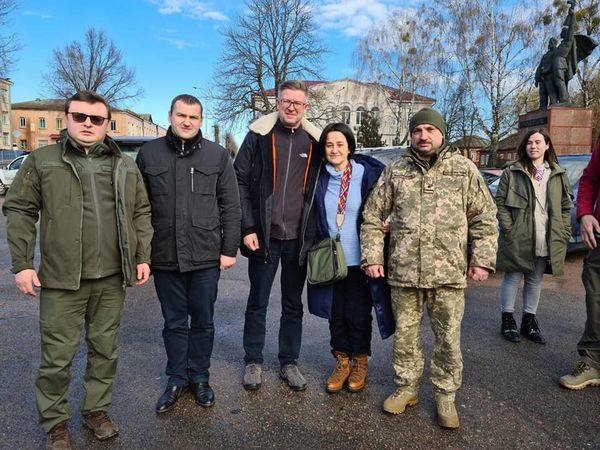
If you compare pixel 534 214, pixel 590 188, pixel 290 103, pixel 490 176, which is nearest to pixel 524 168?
pixel 534 214

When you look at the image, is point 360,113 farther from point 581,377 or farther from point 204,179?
point 204,179

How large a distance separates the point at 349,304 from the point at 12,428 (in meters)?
2.25

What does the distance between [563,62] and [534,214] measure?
41.3ft

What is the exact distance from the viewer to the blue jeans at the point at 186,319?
9.79ft

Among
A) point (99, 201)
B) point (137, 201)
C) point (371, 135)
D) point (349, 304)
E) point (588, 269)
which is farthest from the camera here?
point (371, 135)

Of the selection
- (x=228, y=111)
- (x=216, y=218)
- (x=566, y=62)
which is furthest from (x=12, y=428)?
(x=228, y=111)

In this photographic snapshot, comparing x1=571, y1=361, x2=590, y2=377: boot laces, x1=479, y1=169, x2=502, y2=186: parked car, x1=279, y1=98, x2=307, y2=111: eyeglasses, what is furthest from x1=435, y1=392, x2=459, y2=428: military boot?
x1=479, y1=169, x2=502, y2=186: parked car

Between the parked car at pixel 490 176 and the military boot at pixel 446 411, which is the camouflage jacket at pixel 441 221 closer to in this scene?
the military boot at pixel 446 411

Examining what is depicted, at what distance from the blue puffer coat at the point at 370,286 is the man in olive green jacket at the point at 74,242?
1.24 meters

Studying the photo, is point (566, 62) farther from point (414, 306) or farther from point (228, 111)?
point (228, 111)

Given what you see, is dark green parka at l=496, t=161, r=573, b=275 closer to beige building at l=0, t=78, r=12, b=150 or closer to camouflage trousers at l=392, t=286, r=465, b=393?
camouflage trousers at l=392, t=286, r=465, b=393

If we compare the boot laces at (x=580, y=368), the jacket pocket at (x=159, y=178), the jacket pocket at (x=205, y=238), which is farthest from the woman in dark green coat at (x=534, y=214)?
the jacket pocket at (x=159, y=178)

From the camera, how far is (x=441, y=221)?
8.96 ft

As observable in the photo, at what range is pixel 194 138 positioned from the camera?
289cm
